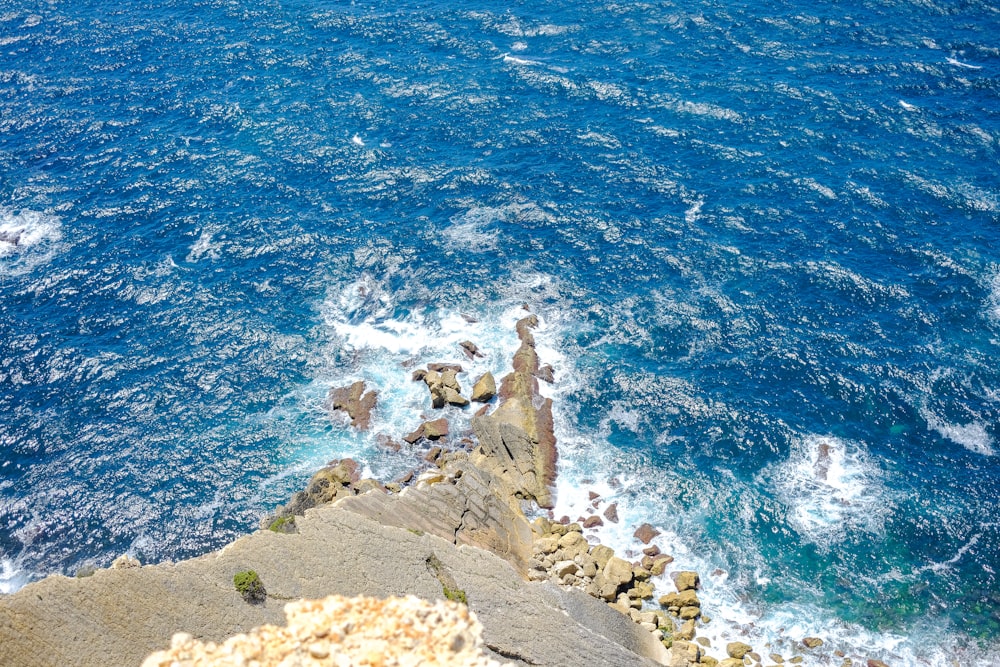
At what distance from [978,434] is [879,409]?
→ 999 cm

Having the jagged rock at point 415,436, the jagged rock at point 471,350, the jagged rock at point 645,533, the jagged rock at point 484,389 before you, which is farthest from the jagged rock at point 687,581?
the jagged rock at point 471,350

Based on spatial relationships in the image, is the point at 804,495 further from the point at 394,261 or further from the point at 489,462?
the point at 394,261

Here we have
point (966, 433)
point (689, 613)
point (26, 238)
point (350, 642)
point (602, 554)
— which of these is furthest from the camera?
point (26, 238)

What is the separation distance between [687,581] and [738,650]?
Result: 767 centimetres

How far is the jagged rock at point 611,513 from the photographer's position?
84625 millimetres

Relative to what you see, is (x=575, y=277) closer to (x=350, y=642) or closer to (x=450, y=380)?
(x=450, y=380)

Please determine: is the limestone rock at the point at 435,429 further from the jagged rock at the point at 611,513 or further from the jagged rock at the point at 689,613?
the jagged rock at the point at 689,613

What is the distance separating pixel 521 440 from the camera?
89.4 metres

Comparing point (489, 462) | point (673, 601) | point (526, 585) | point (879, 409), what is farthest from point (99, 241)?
point (879, 409)

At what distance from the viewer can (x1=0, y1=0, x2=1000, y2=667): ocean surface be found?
83062 millimetres

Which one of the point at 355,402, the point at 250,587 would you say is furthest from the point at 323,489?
the point at 250,587

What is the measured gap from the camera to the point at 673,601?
76.8 meters

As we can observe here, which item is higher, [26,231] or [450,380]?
[26,231]

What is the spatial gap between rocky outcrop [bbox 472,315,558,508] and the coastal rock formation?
4879 centimetres
